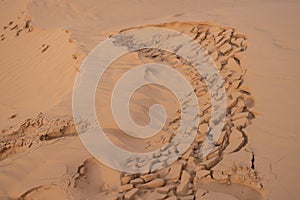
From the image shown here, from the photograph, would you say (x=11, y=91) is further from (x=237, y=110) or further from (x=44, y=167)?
(x=237, y=110)

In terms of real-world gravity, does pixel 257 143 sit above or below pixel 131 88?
below

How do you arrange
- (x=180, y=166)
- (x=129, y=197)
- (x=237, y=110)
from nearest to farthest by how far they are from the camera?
(x=129, y=197) → (x=180, y=166) → (x=237, y=110)

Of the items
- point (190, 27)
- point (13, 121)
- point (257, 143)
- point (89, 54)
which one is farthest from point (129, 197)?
point (190, 27)

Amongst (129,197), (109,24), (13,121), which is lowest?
(129,197)

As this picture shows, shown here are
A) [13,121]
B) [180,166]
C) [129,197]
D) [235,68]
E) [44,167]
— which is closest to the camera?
[129,197]

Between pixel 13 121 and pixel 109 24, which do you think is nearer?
pixel 13 121
